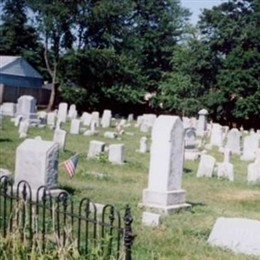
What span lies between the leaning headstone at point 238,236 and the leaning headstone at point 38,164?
390 centimetres

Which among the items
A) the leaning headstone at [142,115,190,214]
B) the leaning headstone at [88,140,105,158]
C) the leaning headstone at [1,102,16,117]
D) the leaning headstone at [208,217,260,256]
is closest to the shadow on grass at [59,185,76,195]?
the leaning headstone at [142,115,190,214]

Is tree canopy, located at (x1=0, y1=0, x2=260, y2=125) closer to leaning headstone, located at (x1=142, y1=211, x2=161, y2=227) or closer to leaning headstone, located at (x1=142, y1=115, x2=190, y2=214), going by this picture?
leaning headstone, located at (x1=142, y1=115, x2=190, y2=214)

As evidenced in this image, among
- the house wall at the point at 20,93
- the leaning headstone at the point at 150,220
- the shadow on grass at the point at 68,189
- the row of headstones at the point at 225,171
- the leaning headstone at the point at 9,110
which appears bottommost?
the leaning headstone at the point at 150,220

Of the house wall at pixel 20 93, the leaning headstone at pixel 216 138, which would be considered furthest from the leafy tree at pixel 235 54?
the house wall at pixel 20 93

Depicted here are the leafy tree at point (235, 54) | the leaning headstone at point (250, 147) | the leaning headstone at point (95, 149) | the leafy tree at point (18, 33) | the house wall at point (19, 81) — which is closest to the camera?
the leaning headstone at point (95, 149)

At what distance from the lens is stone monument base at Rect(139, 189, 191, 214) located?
35.4ft

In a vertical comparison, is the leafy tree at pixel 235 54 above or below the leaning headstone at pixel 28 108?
above

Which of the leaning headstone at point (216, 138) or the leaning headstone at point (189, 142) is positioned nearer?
the leaning headstone at point (189, 142)

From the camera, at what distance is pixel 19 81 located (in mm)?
55188

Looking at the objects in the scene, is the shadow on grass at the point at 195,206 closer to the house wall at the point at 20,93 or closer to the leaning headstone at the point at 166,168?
the leaning headstone at the point at 166,168

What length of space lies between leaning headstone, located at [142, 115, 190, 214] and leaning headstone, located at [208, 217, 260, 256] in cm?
269

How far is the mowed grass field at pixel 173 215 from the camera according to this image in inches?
313

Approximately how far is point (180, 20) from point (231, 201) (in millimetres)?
49933

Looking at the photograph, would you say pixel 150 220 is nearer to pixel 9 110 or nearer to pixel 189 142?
pixel 189 142
